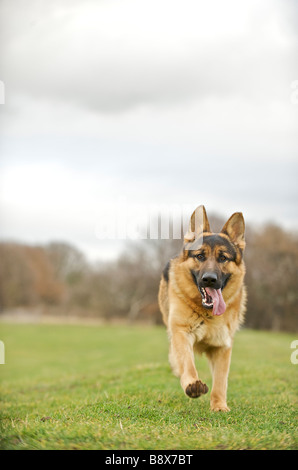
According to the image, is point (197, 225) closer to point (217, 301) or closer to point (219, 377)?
point (217, 301)

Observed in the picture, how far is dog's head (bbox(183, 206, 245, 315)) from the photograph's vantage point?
560cm

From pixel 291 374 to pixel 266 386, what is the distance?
2.10 m

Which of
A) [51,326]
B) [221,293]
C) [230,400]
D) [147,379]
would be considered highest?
[221,293]

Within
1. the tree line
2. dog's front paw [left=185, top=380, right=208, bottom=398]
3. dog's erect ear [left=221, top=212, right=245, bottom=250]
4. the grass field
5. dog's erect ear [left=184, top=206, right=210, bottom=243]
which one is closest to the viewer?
the grass field

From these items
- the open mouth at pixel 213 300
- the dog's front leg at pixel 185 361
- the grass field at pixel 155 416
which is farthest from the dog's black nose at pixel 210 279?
the grass field at pixel 155 416

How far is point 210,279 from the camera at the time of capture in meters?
5.40

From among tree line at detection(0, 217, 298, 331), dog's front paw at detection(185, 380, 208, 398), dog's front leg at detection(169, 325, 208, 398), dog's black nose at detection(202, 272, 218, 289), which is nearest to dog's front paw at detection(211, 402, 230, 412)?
dog's front leg at detection(169, 325, 208, 398)

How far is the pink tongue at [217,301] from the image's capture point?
560 cm

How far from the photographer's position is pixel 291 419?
18.2 ft

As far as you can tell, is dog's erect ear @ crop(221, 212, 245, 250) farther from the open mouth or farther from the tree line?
the tree line

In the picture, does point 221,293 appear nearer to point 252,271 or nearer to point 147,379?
point 147,379

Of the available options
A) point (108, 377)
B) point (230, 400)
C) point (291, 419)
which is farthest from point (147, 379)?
point (291, 419)

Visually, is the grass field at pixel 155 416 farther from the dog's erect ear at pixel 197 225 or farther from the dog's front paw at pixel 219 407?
the dog's erect ear at pixel 197 225

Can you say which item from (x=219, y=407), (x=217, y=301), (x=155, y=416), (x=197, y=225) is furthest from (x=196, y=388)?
(x=197, y=225)
